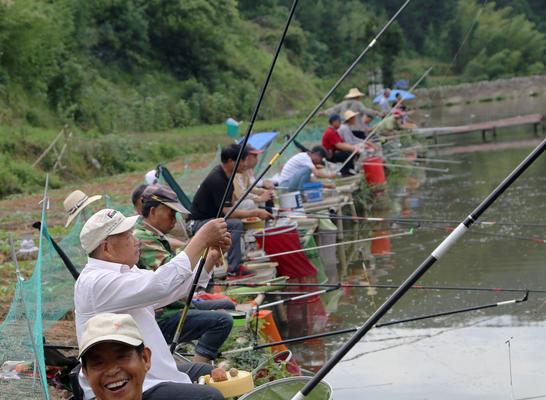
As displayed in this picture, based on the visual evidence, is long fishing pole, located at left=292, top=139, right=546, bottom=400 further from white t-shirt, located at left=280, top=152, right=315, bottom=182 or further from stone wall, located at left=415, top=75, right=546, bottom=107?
stone wall, located at left=415, top=75, right=546, bottom=107

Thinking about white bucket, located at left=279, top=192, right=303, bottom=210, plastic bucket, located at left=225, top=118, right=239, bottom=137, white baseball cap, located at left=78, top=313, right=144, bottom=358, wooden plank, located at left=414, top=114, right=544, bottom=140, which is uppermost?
white baseball cap, located at left=78, top=313, right=144, bottom=358

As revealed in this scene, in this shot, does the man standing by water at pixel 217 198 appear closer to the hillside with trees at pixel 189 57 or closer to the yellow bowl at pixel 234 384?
the hillside with trees at pixel 189 57

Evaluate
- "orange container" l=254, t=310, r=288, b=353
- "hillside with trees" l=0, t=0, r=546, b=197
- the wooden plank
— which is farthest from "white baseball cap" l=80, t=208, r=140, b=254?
the wooden plank

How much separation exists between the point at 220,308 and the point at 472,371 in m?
2.09

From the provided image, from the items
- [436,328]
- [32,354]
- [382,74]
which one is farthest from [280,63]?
[32,354]

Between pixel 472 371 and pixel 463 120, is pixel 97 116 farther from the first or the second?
pixel 472 371

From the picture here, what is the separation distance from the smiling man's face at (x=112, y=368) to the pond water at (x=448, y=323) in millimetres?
4387

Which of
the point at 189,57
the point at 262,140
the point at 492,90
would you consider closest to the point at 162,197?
the point at 262,140

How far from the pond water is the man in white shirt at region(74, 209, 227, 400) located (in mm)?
3167

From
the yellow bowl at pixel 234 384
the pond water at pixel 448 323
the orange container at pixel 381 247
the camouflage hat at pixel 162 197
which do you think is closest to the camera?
the yellow bowl at pixel 234 384

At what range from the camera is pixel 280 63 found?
51.3 m

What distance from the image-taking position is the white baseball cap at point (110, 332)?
3.47 meters

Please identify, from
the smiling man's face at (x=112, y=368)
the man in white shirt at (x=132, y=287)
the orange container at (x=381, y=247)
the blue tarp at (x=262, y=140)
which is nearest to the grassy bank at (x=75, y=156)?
the blue tarp at (x=262, y=140)

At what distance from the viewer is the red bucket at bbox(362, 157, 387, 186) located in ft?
59.5
